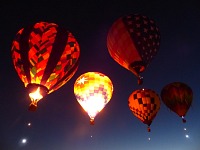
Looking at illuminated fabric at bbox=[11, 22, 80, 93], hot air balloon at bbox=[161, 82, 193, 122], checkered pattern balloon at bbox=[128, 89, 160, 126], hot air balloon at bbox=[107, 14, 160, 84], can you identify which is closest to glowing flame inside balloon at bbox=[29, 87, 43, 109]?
illuminated fabric at bbox=[11, 22, 80, 93]

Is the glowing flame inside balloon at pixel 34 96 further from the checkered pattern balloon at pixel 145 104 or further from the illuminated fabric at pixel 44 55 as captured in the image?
the checkered pattern balloon at pixel 145 104

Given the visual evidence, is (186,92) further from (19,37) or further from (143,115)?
(19,37)

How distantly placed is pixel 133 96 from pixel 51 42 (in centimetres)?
525

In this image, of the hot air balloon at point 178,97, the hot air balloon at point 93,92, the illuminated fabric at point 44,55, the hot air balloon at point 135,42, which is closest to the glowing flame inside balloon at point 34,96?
the illuminated fabric at point 44,55

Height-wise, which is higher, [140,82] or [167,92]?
[140,82]

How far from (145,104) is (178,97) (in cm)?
160

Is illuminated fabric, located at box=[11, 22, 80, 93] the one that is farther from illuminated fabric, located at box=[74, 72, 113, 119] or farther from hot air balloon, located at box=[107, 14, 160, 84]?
hot air balloon, located at box=[107, 14, 160, 84]

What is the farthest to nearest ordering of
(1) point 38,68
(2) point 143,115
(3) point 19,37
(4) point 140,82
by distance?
(2) point 143,115, (4) point 140,82, (3) point 19,37, (1) point 38,68

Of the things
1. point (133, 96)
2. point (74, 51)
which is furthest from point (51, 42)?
point (133, 96)

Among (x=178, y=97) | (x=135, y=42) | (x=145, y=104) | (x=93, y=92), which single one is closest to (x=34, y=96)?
(x=93, y=92)

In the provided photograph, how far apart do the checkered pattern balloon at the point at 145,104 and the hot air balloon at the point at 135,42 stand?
2495mm

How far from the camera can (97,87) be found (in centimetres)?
985

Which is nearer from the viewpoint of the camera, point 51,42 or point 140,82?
point 51,42

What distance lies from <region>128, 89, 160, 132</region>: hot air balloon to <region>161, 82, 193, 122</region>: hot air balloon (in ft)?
1.60
